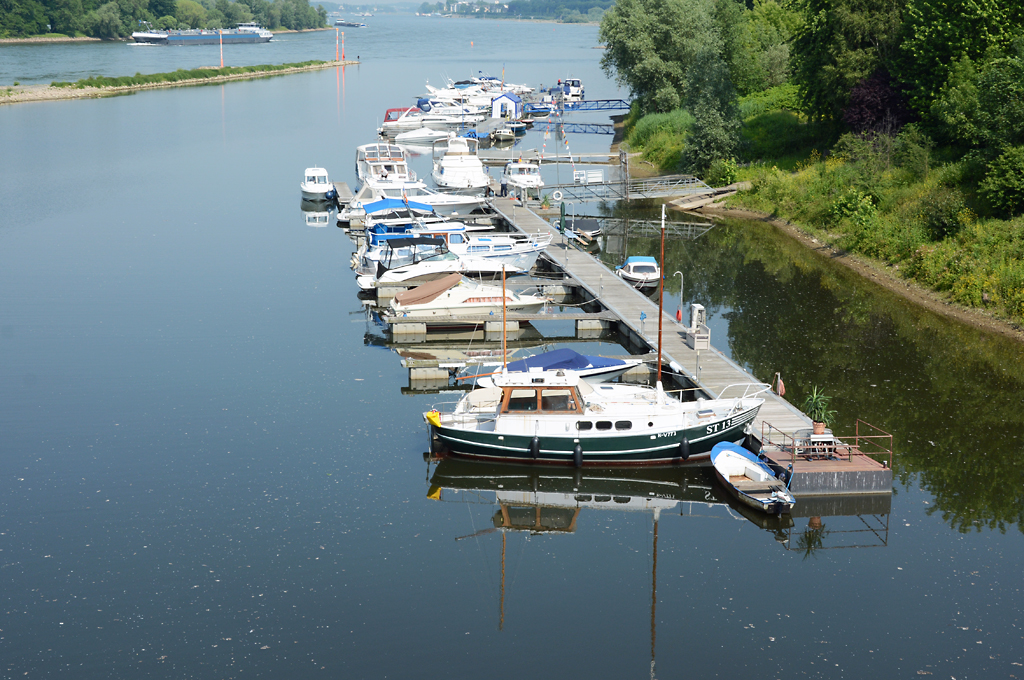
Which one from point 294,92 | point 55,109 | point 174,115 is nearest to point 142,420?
point 174,115

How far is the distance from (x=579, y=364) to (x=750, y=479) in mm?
7052

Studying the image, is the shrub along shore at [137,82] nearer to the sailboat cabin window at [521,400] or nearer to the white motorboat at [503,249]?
the white motorboat at [503,249]

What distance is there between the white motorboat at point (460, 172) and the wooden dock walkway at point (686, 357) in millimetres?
11459

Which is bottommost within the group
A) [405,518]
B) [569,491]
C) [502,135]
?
[569,491]

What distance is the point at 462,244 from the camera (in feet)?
145

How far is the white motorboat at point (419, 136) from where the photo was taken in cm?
9100

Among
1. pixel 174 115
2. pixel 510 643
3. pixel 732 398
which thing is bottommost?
pixel 510 643

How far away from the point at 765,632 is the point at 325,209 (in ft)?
157

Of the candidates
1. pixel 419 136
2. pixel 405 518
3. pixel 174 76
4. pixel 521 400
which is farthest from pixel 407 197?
pixel 174 76

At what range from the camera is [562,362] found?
29672 millimetres

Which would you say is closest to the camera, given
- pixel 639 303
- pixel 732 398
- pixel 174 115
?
pixel 732 398

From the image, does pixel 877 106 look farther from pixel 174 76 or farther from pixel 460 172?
pixel 174 76

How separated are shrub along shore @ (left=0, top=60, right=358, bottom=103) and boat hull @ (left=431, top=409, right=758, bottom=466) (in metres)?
104

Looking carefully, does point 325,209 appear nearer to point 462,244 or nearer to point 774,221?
point 462,244
